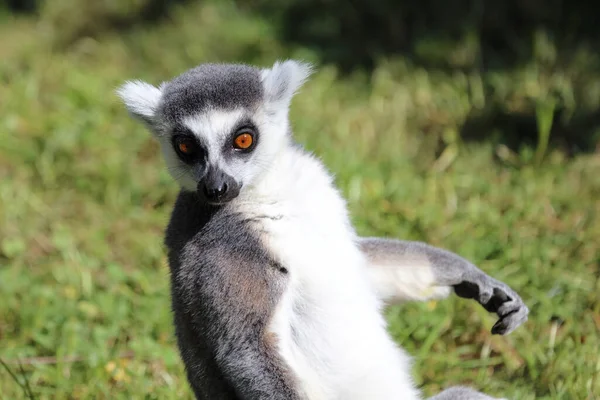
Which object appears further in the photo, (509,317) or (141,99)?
(509,317)

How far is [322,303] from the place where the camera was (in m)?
2.69

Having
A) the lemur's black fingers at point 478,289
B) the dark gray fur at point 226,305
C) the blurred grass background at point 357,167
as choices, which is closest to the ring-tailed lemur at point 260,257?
the dark gray fur at point 226,305

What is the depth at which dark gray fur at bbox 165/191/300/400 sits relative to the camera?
253 centimetres

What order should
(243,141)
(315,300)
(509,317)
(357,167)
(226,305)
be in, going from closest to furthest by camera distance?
(226,305)
(315,300)
(243,141)
(509,317)
(357,167)

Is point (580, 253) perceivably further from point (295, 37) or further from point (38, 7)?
point (38, 7)

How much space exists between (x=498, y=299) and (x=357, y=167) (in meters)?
2.08

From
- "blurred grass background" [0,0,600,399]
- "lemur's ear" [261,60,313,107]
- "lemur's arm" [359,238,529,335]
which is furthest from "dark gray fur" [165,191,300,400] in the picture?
"blurred grass background" [0,0,600,399]

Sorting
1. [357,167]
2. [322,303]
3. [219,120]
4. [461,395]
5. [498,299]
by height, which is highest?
[219,120]

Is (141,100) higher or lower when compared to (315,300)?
higher

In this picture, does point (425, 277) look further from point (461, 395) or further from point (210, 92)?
point (210, 92)

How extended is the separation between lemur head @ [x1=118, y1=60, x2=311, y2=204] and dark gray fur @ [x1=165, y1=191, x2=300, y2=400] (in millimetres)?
133

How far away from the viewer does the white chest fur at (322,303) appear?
266 centimetres

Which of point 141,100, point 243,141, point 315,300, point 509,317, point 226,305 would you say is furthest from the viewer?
point 509,317

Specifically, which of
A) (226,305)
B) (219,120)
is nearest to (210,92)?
(219,120)
